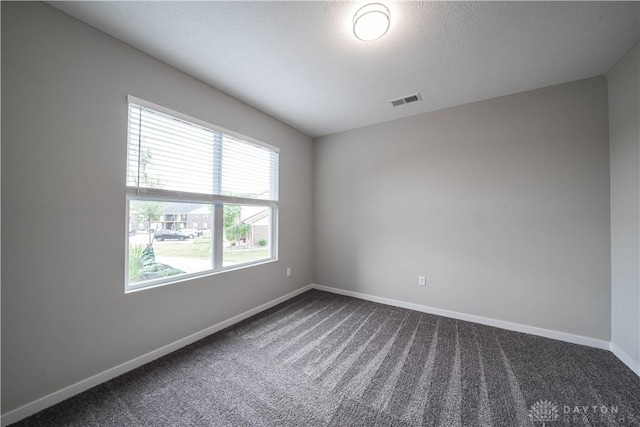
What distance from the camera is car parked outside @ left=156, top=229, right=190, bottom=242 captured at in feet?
7.00

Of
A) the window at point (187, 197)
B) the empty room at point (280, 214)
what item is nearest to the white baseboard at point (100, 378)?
the empty room at point (280, 214)

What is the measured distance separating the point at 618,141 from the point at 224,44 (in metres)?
3.56

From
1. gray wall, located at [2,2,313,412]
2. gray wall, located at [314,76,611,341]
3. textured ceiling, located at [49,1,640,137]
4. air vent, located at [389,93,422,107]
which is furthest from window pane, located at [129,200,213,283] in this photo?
air vent, located at [389,93,422,107]

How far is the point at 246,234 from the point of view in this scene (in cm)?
301

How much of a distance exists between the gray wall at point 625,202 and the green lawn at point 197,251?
12.0 feet

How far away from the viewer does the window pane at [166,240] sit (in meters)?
1.99

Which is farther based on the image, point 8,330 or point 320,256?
point 320,256

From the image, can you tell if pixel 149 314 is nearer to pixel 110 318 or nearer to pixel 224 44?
pixel 110 318

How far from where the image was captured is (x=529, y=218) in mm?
2518

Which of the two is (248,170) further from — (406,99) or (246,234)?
(406,99)

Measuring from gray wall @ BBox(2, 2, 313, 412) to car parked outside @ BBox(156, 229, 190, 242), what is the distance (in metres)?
0.30

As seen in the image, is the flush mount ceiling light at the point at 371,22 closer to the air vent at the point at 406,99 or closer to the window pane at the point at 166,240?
the air vent at the point at 406,99

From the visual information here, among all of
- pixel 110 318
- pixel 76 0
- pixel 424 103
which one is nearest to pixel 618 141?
pixel 424 103

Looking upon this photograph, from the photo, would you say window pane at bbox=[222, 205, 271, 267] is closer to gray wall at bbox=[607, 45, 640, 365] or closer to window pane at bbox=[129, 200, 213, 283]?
window pane at bbox=[129, 200, 213, 283]
